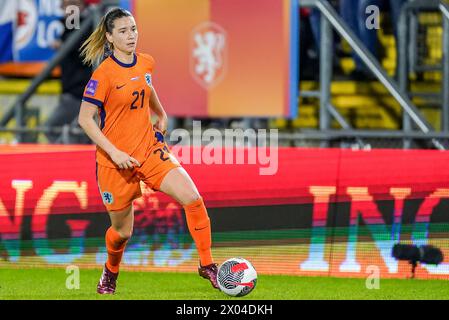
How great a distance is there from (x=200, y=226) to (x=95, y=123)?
107 cm

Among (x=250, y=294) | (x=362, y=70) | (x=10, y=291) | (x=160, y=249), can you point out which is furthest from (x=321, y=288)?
(x=362, y=70)

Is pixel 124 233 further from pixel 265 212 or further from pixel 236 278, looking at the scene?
pixel 265 212

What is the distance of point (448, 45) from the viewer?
44.3 ft

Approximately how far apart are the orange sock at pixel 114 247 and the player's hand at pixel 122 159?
2.36ft

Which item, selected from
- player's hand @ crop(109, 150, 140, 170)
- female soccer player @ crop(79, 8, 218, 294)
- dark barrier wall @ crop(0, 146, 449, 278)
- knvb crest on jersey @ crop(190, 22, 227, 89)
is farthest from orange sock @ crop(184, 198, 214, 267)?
knvb crest on jersey @ crop(190, 22, 227, 89)

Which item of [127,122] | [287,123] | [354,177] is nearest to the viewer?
[127,122]

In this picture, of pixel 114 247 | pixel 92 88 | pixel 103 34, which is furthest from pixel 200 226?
pixel 103 34

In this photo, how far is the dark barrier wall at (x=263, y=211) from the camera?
34.3 feet

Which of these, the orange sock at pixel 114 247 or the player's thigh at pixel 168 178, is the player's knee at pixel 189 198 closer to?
the player's thigh at pixel 168 178

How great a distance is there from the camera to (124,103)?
8852mm

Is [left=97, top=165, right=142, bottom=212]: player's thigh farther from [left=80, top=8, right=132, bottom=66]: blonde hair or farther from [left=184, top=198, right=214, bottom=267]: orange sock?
[left=80, top=8, right=132, bottom=66]: blonde hair

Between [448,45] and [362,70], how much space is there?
179cm

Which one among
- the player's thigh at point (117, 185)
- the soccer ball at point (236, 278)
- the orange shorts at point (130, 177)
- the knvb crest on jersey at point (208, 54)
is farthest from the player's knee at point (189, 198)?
the knvb crest on jersey at point (208, 54)

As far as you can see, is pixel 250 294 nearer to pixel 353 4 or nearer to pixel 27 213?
pixel 27 213
